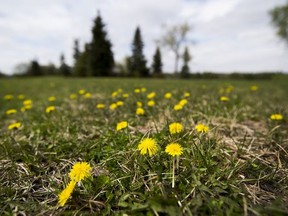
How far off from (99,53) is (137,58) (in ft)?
39.9

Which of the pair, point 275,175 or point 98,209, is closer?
point 98,209

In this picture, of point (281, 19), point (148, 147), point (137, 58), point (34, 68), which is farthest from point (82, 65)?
point (148, 147)

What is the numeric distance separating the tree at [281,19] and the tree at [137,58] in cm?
2432

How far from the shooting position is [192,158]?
1427 millimetres

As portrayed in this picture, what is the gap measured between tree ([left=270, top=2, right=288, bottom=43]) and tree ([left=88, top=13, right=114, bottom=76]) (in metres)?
23.5

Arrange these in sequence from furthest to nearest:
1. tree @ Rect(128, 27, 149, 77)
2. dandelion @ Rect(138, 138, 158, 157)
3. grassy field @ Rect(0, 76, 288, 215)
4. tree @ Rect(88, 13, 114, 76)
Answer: tree @ Rect(128, 27, 149, 77) → tree @ Rect(88, 13, 114, 76) → dandelion @ Rect(138, 138, 158, 157) → grassy field @ Rect(0, 76, 288, 215)

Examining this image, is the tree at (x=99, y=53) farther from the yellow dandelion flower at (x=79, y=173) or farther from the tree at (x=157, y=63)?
the yellow dandelion flower at (x=79, y=173)

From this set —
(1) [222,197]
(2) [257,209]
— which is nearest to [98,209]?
(1) [222,197]

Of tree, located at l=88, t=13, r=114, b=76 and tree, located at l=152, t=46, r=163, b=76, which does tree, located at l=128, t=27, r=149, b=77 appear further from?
tree, located at l=88, t=13, r=114, b=76

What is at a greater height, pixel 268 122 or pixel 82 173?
pixel 82 173

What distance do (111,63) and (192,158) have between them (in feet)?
127

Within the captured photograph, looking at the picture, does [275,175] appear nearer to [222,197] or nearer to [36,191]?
[222,197]

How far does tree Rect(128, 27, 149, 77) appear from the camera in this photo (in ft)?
151

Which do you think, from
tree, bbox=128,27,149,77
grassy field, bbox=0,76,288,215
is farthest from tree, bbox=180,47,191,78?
grassy field, bbox=0,76,288,215
